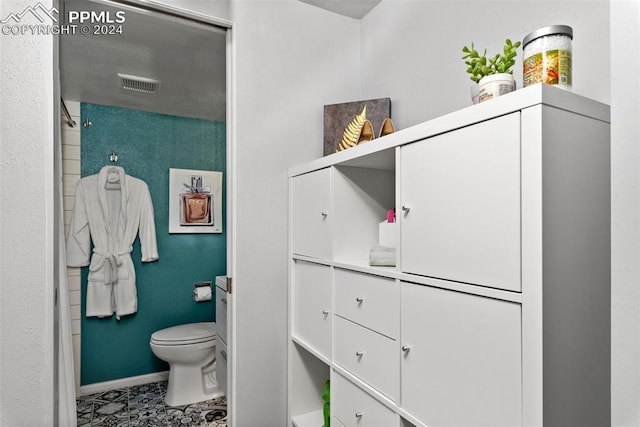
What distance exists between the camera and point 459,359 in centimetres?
89

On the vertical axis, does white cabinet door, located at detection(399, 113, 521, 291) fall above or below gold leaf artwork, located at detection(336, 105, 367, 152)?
below

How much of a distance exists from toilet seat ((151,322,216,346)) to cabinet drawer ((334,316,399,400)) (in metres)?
0.68

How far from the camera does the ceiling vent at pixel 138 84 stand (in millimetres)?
1532

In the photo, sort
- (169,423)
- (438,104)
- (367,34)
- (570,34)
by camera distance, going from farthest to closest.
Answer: (367,34) → (169,423) → (438,104) → (570,34)

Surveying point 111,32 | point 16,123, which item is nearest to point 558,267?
point 16,123

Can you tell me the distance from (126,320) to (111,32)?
1.19 metres

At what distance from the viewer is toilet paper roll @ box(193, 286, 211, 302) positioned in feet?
5.50

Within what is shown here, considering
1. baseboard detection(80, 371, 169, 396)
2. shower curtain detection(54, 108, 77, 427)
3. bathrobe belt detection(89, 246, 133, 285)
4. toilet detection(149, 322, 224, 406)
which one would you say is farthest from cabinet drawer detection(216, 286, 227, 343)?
shower curtain detection(54, 108, 77, 427)

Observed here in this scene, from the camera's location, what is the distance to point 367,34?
1.94 metres

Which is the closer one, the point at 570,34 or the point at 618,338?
the point at 618,338

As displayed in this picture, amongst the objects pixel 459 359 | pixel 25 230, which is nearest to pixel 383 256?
pixel 459 359

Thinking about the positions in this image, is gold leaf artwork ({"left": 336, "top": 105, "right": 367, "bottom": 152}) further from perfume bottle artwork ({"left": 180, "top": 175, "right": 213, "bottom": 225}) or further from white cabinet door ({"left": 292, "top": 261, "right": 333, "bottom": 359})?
perfume bottle artwork ({"left": 180, "top": 175, "right": 213, "bottom": 225})

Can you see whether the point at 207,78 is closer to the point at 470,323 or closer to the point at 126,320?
the point at 126,320

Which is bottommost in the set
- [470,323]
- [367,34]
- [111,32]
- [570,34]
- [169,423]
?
[169,423]
